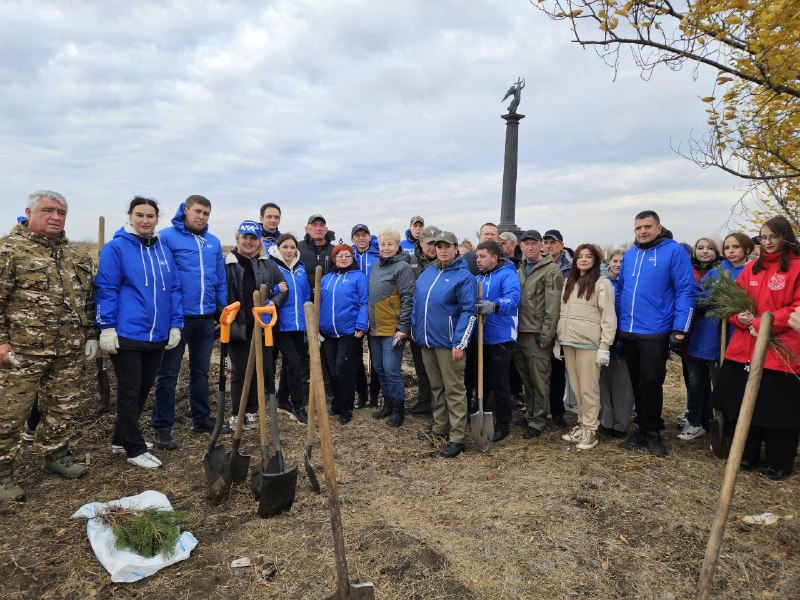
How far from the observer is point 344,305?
599cm

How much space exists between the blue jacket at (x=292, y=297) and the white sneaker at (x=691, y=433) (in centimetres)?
442

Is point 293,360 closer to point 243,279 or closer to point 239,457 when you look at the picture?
point 243,279

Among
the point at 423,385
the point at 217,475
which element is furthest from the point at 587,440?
the point at 217,475

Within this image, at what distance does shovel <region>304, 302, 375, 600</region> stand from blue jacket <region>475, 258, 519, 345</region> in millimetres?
2883

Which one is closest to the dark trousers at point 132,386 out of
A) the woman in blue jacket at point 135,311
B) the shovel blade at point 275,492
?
the woman in blue jacket at point 135,311

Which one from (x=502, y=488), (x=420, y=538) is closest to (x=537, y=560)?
(x=420, y=538)

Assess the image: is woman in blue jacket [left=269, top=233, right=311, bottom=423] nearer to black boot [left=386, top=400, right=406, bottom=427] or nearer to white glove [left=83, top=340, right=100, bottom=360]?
black boot [left=386, top=400, right=406, bottom=427]

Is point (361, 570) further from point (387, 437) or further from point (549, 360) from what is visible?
point (549, 360)

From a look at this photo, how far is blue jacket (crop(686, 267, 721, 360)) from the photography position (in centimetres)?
514

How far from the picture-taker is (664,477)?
4.45 m

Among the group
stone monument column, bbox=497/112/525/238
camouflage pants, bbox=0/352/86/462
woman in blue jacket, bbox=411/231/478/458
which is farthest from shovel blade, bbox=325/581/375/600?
stone monument column, bbox=497/112/525/238

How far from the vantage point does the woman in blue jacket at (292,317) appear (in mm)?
5805

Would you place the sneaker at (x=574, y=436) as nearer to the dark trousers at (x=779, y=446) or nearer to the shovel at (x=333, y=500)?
the dark trousers at (x=779, y=446)

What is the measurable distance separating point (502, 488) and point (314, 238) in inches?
157
